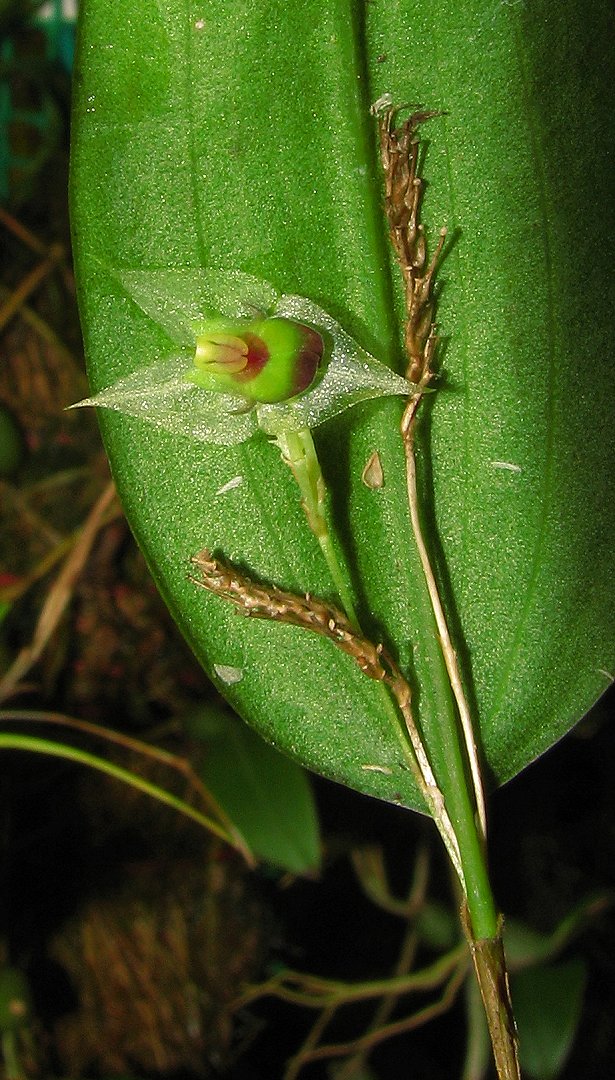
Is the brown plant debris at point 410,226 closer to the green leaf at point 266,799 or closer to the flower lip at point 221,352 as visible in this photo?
the flower lip at point 221,352

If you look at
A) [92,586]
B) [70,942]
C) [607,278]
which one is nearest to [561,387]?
[607,278]

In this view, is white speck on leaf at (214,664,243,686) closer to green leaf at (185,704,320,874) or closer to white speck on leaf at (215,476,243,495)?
white speck on leaf at (215,476,243,495)

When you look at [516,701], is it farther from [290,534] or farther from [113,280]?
[113,280]

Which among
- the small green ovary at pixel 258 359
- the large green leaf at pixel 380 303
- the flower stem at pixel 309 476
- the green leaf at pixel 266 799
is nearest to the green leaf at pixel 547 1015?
the green leaf at pixel 266 799

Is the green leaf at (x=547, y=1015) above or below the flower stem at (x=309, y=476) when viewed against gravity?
below

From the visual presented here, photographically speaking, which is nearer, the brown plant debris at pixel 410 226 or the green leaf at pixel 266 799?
the brown plant debris at pixel 410 226

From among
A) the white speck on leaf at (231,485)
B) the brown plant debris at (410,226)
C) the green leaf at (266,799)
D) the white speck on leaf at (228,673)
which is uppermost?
the brown plant debris at (410,226)
